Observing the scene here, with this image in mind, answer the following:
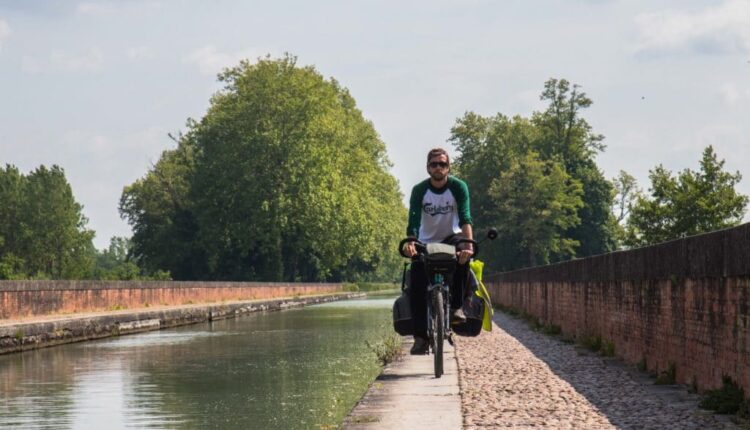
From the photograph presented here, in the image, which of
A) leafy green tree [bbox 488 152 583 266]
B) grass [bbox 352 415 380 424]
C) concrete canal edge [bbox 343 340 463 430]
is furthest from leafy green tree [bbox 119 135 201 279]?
grass [bbox 352 415 380 424]

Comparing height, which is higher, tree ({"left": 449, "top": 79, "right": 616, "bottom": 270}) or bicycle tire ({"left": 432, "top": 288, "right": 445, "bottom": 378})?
tree ({"left": 449, "top": 79, "right": 616, "bottom": 270})

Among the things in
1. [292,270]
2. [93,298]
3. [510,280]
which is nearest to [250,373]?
[93,298]

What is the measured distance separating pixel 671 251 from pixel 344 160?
66022 millimetres

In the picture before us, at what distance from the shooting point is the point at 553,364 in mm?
15070

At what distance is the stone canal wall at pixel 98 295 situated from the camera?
25891 millimetres

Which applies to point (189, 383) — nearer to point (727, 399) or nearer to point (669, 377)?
point (669, 377)

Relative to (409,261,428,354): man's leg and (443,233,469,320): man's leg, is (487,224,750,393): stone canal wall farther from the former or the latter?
(409,261,428,354): man's leg

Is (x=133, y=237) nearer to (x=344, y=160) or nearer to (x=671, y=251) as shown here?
(x=344, y=160)

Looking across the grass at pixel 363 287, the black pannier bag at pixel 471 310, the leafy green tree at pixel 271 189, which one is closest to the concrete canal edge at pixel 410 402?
the black pannier bag at pixel 471 310

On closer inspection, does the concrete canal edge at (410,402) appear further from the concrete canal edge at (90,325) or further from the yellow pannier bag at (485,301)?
the concrete canal edge at (90,325)

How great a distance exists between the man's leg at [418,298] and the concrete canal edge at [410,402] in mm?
528

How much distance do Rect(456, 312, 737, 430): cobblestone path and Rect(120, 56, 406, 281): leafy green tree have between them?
5447 cm

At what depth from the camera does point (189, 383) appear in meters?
14.9

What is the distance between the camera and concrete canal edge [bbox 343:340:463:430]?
344 inches
